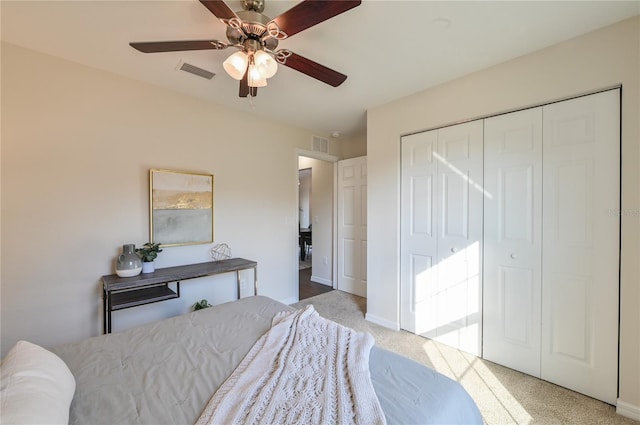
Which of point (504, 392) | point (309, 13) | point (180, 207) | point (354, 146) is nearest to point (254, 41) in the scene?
point (309, 13)

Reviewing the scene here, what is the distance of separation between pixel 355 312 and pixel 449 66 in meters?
2.80

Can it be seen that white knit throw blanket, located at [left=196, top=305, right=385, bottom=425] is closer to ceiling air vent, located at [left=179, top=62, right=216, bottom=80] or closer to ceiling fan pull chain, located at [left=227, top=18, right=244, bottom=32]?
ceiling fan pull chain, located at [left=227, top=18, right=244, bottom=32]

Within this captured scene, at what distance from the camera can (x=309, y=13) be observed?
126 centimetres

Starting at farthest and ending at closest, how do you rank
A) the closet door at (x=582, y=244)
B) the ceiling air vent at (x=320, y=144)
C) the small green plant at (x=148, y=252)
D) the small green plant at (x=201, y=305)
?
the ceiling air vent at (x=320, y=144)
the small green plant at (x=201, y=305)
the small green plant at (x=148, y=252)
the closet door at (x=582, y=244)

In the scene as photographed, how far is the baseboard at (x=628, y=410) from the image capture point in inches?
65.8

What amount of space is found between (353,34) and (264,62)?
0.74 metres

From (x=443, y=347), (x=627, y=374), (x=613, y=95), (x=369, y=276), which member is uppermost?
(x=613, y=95)

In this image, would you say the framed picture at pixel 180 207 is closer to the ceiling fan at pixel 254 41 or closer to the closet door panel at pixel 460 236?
the ceiling fan at pixel 254 41

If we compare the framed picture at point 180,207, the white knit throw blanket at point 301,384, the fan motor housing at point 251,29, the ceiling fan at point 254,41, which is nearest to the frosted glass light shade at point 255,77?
the ceiling fan at point 254,41

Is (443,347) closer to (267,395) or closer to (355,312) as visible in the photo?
(355,312)

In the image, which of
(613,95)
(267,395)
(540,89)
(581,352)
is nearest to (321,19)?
(267,395)

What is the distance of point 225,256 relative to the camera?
3.05 meters

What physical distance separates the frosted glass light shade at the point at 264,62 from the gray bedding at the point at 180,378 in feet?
4.85

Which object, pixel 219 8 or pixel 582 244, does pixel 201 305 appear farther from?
pixel 582 244
